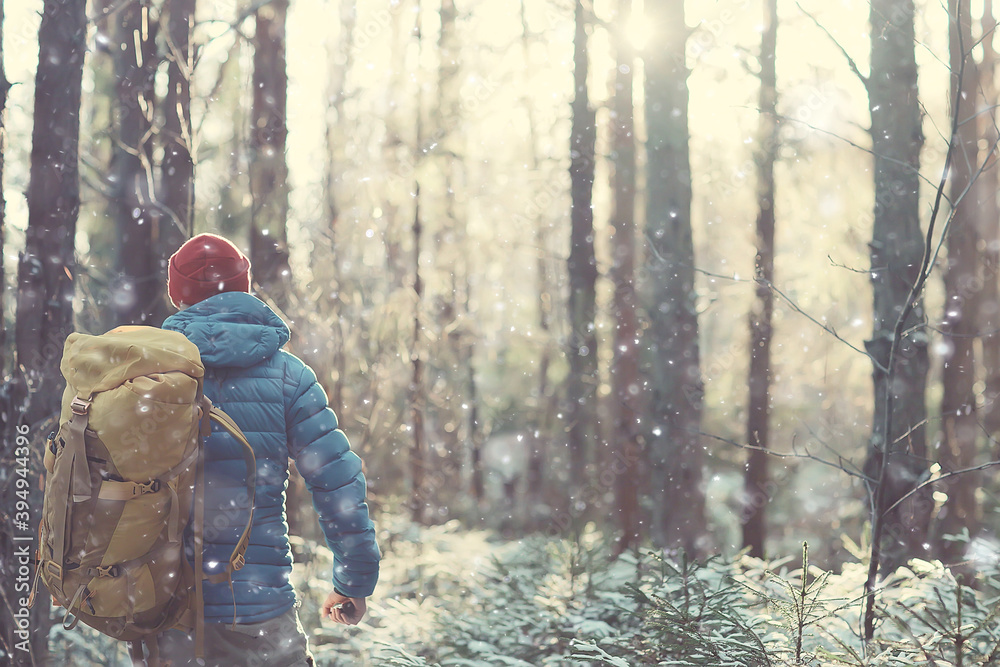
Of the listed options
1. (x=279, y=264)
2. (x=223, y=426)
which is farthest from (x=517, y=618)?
(x=279, y=264)

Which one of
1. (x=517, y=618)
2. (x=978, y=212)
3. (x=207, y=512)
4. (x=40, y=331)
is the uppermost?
(x=978, y=212)

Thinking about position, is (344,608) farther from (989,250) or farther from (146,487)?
(989,250)

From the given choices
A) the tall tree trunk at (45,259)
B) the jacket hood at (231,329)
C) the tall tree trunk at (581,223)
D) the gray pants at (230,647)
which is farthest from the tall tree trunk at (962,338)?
the tall tree trunk at (45,259)

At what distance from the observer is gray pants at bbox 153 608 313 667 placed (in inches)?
80.2

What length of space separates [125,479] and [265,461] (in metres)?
0.39

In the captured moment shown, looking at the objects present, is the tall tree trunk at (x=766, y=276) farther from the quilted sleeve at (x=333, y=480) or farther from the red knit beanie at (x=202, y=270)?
the red knit beanie at (x=202, y=270)

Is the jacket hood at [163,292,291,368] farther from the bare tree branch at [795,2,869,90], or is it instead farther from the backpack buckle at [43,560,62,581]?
the bare tree branch at [795,2,869,90]

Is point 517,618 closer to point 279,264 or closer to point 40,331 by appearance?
point 40,331

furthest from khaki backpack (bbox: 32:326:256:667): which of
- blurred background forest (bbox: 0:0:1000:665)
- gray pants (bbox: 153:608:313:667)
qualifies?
blurred background forest (bbox: 0:0:1000:665)

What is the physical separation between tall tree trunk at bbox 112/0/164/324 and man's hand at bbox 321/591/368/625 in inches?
141

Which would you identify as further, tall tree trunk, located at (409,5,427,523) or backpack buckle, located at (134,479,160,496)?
tall tree trunk, located at (409,5,427,523)

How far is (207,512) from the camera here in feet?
6.64

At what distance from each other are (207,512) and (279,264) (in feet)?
16.5

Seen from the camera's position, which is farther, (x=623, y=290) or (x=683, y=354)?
(x=623, y=290)
